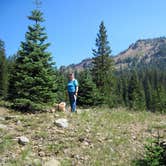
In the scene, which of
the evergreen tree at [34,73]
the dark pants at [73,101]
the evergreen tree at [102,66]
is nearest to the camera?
the dark pants at [73,101]

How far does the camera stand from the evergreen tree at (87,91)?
129ft

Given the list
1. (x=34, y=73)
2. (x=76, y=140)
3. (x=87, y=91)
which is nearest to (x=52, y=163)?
(x=76, y=140)

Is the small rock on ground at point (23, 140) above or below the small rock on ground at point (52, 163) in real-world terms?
above

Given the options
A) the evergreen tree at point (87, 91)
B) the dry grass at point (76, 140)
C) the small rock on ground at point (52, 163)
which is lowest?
the small rock on ground at point (52, 163)

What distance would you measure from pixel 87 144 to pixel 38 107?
9242mm

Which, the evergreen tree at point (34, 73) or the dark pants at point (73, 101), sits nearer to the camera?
the dark pants at point (73, 101)

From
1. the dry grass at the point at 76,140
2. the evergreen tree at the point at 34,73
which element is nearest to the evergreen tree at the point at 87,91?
the evergreen tree at the point at 34,73

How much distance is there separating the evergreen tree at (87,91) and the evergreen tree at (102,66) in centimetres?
710

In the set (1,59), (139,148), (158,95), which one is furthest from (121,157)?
(158,95)

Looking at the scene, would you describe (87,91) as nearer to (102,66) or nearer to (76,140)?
(102,66)

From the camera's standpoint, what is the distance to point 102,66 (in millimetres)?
49594

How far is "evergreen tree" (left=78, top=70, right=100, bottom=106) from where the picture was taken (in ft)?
129

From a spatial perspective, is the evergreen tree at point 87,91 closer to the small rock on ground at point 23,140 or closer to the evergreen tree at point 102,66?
the evergreen tree at point 102,66

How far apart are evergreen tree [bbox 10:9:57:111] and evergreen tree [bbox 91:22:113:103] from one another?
2656 cm
